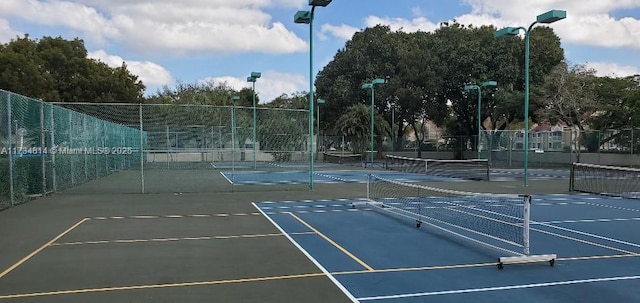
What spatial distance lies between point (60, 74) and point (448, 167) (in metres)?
35.5

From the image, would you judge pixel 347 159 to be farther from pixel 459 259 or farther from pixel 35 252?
pixel 35 252

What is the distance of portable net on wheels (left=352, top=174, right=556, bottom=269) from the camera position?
8.32 metres

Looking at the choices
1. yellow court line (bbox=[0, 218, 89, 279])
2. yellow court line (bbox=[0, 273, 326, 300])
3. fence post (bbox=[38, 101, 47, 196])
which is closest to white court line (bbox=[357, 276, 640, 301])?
→ yellow court line (bbox=[0, 273, 326, 300])

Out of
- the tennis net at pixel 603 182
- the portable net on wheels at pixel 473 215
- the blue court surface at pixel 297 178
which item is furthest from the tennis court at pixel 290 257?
the blue court surface at pixel 297 178

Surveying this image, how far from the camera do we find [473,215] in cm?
1270

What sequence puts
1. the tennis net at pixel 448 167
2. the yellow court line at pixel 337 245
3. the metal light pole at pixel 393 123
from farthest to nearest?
the metal light pole at pixel 393 123 < the tennis net at pixel 448 167 < the yellow court line at pixel 337 245

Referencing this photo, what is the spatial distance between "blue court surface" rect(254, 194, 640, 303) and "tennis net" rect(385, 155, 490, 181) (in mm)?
13975

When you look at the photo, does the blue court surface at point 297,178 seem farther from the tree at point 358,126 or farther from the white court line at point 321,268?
the tree at point 358,126

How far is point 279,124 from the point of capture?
23.9m

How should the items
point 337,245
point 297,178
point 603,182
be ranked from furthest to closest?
1. point 297,178
2. point 603,182
3. point 337,245

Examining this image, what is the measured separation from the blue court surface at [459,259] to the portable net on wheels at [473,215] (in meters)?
0.24

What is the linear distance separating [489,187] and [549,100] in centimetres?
2450

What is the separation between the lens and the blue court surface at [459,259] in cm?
655

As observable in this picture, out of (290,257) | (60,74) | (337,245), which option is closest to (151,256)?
(290,257)
